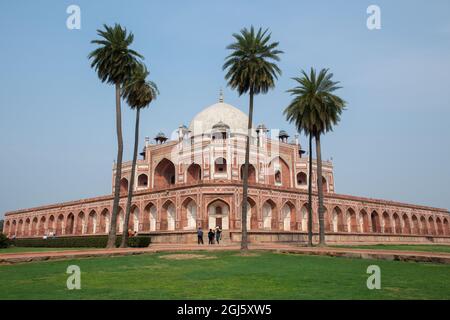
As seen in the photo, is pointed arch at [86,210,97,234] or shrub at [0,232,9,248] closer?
shrub at [0,232,9,248]

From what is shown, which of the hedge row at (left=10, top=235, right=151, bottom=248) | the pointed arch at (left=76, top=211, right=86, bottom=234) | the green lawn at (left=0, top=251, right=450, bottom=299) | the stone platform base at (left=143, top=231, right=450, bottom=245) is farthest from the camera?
the pointed arch at (left=76, top=211, right=86, bottom=234)

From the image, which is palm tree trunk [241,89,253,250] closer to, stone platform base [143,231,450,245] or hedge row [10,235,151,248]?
hedge row [10,235,151,248]

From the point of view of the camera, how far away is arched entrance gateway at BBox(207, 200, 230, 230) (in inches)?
1597

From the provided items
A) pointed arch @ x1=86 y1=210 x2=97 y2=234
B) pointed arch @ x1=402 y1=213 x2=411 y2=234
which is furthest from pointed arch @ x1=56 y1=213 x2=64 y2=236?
pointed arch @ x1=402 y1=213 x2=411 y2=234

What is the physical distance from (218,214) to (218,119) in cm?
2067

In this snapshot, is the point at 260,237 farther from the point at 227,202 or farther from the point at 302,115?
the point at 302,115

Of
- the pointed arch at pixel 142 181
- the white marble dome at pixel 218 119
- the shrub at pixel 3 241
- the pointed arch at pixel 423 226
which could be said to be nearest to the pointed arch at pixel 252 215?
the white marble dome at pixel 218 119

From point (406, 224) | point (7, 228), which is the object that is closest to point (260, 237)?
point (406, 224)

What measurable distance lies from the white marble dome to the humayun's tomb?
17cm

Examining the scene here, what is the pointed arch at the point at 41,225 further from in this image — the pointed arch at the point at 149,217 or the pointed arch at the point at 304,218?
the pointed arch at the point at 304,218

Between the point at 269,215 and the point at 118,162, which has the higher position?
the point at 118,162

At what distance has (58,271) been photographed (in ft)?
43.0

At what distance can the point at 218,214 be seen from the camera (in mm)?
40938

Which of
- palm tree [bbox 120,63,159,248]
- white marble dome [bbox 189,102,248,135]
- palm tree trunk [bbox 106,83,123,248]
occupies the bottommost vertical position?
palm tree trunk [bbox 106,83,123,248]
